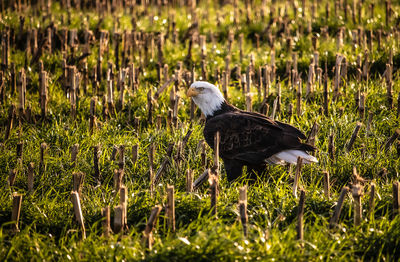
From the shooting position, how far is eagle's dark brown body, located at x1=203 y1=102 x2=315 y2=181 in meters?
4.68

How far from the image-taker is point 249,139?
4770 mm

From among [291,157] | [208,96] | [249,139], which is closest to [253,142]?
[249,139]

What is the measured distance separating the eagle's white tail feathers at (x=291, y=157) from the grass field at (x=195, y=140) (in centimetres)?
12

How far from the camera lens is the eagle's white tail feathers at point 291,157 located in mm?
4520

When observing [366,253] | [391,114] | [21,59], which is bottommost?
[366,253]

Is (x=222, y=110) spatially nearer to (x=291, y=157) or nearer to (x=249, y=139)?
(x=249, y=139)

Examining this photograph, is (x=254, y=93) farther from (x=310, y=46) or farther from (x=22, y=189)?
A: (x=22, y=189)

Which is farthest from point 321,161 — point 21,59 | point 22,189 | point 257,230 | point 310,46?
point 21,59

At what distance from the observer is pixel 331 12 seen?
9.47 meters

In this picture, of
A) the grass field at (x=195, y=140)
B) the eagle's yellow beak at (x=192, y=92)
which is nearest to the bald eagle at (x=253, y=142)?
the grass field at (x=195, y=140)

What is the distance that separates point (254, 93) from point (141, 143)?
5.97 feet

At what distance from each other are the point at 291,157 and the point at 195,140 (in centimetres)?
112

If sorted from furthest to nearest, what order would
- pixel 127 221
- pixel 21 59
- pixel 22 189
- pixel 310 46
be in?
pixel 310 46 → pixel 21 59 → pixel 22 189 → pixel 127 221

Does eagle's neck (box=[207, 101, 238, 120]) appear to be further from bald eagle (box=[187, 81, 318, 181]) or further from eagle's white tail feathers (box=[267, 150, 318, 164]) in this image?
eagle's white tail feathers (box=[267, 150, 318, 164])
